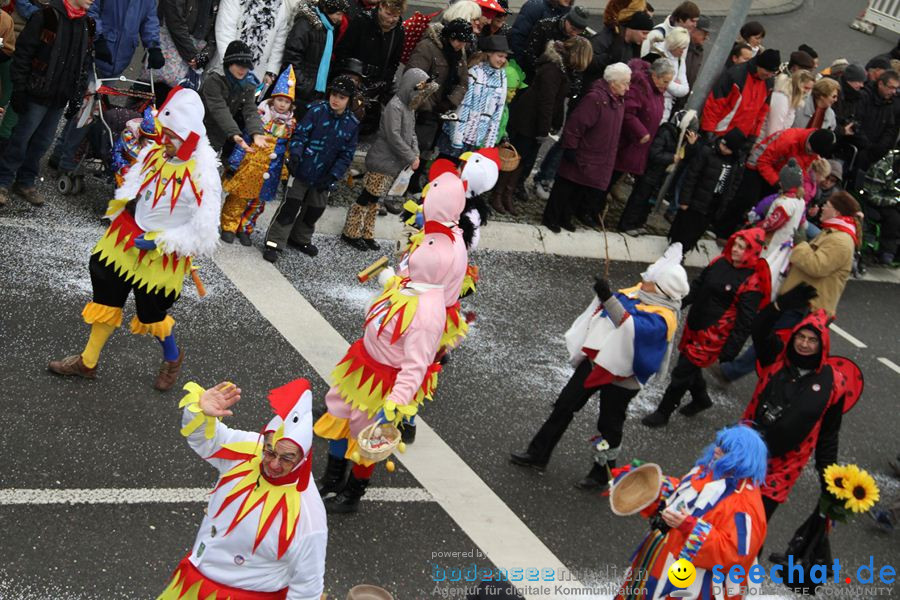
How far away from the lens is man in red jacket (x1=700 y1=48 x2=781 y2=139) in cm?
1245

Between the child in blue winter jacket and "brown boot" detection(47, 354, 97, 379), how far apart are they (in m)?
2.59

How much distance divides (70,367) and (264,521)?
3271mm

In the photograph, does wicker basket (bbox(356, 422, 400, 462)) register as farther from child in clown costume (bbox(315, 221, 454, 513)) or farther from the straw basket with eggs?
the straw basket with eggs

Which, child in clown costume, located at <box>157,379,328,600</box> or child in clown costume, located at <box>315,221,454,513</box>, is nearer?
child in clown costume, located at <box>157,379,328,600</box>

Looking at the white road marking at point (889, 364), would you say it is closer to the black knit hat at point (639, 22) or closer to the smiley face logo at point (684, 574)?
the black knit hat at point (639, 22)

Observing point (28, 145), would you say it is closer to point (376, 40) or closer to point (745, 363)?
point (376, 40)

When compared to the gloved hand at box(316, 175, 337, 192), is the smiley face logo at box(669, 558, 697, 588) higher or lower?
higher

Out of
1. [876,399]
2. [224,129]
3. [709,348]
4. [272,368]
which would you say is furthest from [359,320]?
[876,399]

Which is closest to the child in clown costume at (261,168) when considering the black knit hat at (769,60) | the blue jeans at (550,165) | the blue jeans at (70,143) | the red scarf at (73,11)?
the blue jeans at (70,143)

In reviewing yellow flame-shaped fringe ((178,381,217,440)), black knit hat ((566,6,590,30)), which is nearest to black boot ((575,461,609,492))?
yellow flame-shaped fringe ((178,381,217,440))

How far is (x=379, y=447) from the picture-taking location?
19.5ft

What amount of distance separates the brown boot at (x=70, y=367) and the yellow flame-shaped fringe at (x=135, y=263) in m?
0.72

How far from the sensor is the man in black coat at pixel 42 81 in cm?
877

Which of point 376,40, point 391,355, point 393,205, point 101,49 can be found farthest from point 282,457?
point 376,40
